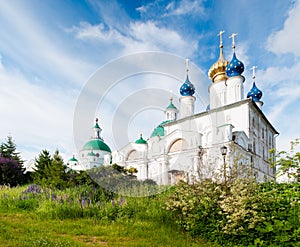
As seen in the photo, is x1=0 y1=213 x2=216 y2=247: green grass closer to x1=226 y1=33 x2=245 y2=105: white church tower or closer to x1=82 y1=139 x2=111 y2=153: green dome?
x1=226 y1=33 x2=245 y2=105: white church tower

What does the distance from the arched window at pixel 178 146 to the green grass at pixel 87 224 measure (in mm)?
14256

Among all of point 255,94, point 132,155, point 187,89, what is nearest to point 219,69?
point 187,89

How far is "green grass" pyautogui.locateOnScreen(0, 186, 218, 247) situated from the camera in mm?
4219

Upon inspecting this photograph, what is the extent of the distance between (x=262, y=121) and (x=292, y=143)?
21551 mm

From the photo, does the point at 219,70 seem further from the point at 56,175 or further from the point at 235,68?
the point at 56,175

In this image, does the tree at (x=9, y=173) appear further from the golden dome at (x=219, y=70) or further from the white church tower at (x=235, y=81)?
the golden dome at (x=219, y=70)

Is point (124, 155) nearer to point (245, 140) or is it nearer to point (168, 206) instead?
point (245, 140)

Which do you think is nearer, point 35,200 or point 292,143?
point 292,143

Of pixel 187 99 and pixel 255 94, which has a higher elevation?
pixel 255 94

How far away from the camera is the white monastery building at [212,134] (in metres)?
19.4

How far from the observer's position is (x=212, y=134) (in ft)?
64.0

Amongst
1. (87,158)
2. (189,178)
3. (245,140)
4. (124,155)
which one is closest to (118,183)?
(189,178)

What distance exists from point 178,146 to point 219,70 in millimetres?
10210

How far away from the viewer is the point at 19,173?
13.6 m
